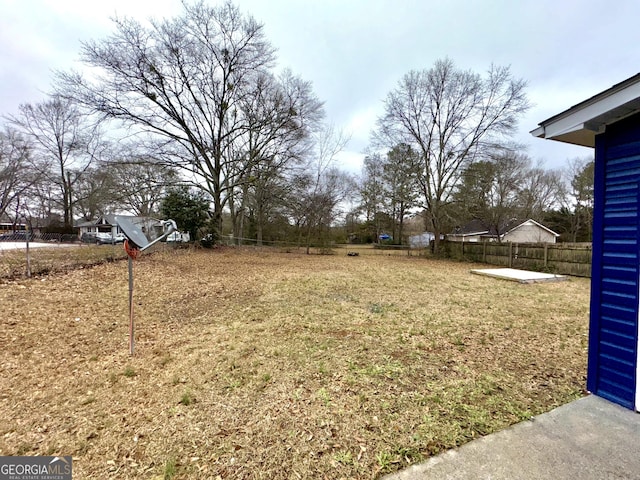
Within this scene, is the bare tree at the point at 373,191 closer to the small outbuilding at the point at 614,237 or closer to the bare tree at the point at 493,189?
the bare tree at the point at 493,189

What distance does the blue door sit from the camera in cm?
191

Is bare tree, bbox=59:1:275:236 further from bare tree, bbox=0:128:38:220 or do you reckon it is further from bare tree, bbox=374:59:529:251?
bare tree, bbox=0:128:38:220

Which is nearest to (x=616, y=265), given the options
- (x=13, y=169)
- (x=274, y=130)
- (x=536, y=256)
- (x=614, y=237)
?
(x=614, y=237)

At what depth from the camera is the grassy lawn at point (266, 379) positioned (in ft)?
5.30

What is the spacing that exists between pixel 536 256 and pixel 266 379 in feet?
40.0

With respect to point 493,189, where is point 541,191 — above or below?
above

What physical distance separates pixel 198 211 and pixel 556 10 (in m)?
13.5

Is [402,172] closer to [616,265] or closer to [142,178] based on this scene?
[142,178]

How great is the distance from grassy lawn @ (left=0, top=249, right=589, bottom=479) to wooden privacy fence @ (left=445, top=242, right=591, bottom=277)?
19.9 ft

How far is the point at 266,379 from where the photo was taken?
7.97 ft

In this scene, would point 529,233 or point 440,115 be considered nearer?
point 440,115

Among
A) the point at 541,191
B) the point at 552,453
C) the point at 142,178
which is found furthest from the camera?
the point at 541,191

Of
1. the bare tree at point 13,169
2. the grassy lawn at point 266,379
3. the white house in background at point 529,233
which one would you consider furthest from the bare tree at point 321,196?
the bare tree at point 13,169

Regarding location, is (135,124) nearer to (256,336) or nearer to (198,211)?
(198,211)
